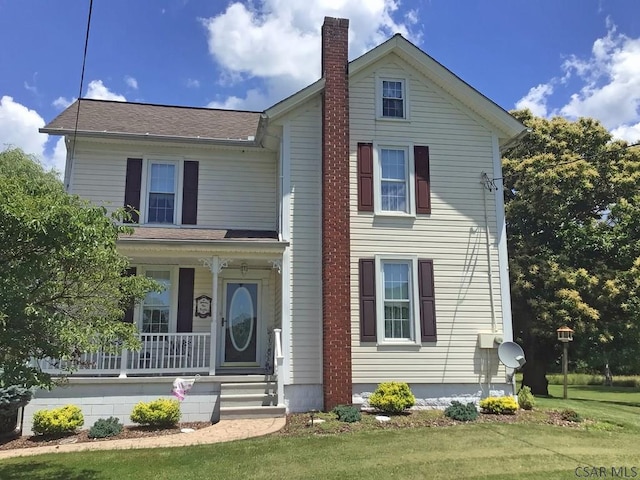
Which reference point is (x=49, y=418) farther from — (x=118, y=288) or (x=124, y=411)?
(x=118, y=288)

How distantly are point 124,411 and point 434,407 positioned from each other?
21.2ft

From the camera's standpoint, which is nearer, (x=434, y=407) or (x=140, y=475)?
(x=140, y=475)

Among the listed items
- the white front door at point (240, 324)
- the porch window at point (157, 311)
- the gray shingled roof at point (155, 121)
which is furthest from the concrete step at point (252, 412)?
the gray shingled roof at point (155, 121)

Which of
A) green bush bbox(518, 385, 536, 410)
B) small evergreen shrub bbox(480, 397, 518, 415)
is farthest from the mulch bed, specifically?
green bush bbox(518, 385, 536, 410)

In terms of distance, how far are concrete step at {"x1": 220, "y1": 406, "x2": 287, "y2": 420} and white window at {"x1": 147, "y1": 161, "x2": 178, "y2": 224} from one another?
4935mm

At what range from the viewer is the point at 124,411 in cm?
1029

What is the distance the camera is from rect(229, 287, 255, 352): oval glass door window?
41.8 ft

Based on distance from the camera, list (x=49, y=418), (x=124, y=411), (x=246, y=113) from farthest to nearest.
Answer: (x=246, y=113), (x=124, y=411), (x=49, y=418)

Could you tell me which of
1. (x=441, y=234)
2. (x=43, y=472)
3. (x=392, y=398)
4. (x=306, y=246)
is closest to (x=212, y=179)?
(x=306, y=246)

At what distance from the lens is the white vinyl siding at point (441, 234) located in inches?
460

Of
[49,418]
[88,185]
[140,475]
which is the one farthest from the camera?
[88,185]

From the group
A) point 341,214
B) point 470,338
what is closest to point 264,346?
point 341,214

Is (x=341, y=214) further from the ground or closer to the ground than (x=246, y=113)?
closer to the ground

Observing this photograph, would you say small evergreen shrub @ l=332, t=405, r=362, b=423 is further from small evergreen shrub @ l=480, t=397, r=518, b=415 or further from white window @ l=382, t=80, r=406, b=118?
white window @ l=382, t=80, r=406, b=118
